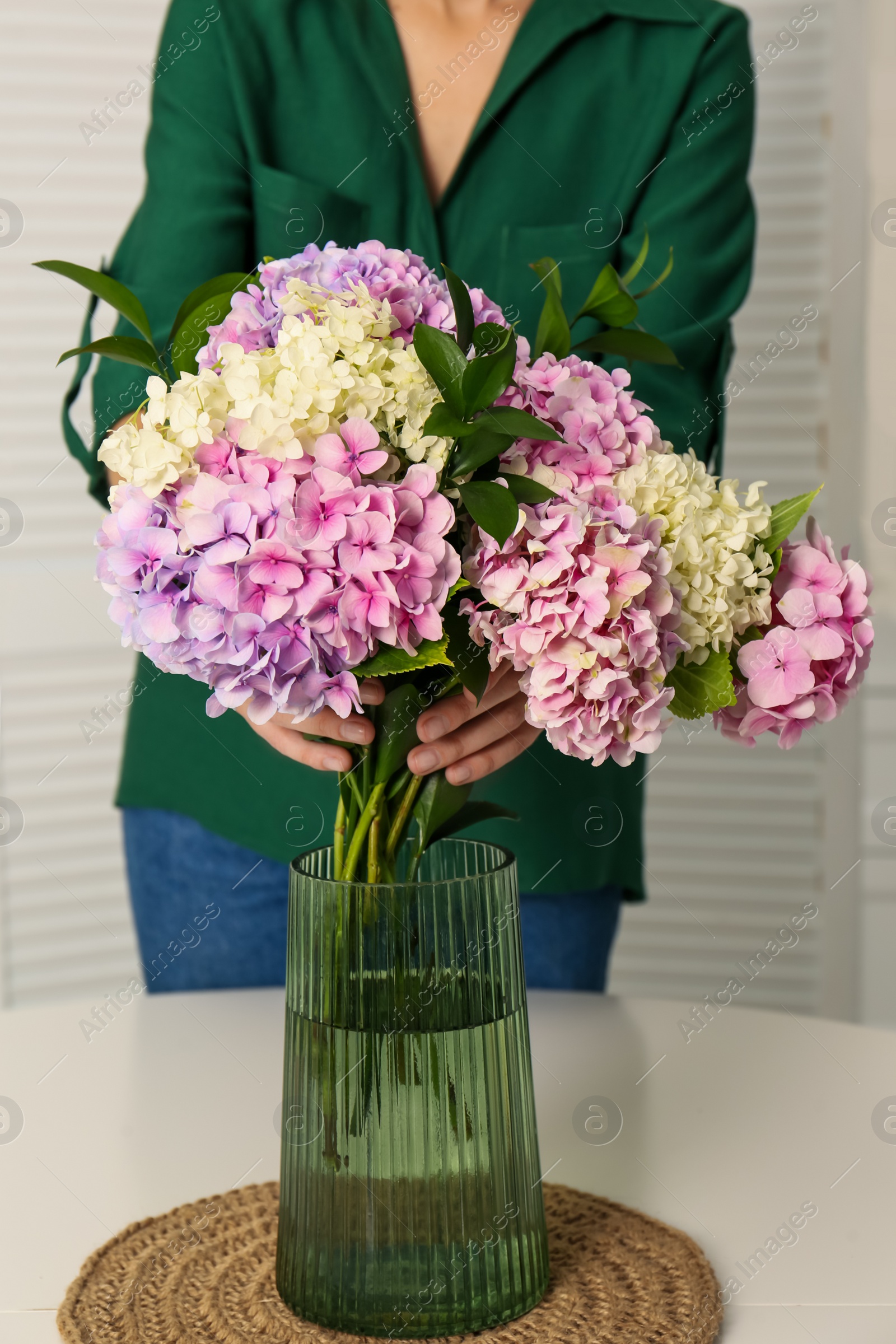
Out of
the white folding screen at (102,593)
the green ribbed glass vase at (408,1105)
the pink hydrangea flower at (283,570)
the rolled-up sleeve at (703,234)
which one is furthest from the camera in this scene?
the white folding screen at (102,593)

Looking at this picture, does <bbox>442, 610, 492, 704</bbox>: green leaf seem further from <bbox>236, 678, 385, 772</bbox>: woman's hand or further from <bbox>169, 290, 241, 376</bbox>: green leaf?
<bbox>169, 290, 241, 376</bbox>: green leaf

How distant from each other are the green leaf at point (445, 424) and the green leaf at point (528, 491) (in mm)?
32

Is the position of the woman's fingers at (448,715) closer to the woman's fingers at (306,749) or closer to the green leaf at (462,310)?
the woman's fingers at (306,749)

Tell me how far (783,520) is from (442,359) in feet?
0.63

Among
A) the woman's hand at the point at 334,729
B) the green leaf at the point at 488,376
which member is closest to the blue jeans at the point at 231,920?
the woman's hand at the point at 334,729

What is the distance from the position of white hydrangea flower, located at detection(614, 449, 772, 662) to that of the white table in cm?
37

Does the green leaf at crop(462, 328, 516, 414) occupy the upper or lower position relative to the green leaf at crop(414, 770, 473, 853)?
upper

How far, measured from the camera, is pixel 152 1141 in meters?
0.89

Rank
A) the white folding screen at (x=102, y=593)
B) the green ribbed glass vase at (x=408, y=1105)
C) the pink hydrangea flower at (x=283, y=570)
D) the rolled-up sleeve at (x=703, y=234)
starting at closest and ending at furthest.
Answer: the pink hydrangea flower at (x=283, y=570) < the green ribbed glass vase at (x=408, y=1105) < the rolled-up sleeve at (x=703, y=234) < the white folding screen at (x=102, y=593)

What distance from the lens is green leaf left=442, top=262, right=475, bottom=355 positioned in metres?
0.59

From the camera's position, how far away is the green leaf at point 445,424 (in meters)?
0.57

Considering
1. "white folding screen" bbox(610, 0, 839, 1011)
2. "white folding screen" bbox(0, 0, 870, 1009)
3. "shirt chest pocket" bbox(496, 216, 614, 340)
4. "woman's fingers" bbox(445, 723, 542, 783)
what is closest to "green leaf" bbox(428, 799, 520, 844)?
"woman's fingers" bbox(445, 723, 542, 783)

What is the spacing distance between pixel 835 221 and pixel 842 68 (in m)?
0.22

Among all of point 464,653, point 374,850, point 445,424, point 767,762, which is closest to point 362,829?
point 374,850
